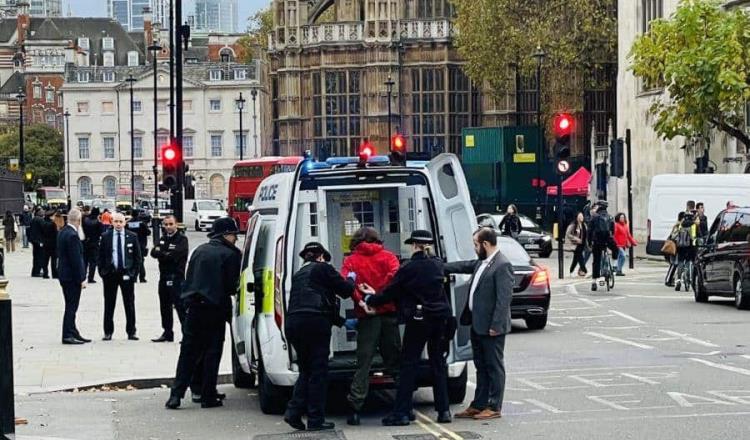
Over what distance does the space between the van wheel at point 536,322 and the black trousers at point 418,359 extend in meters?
10.1

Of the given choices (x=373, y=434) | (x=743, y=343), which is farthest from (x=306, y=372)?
(x=743, y=343)

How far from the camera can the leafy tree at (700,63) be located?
41.0 meters

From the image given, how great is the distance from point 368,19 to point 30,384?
72.5 m

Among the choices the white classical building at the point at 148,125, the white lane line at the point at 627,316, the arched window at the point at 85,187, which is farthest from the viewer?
the arched window at the point at 85,187

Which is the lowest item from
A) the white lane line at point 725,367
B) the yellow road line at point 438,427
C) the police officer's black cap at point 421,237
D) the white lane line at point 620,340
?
the white lane line at point 620,340

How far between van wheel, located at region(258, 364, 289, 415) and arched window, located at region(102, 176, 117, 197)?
398ft

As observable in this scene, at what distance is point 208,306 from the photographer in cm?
1631

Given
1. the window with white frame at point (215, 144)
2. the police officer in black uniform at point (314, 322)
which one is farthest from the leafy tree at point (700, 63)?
the window with white frame at point (215, 144)

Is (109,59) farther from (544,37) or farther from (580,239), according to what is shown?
(580,239)

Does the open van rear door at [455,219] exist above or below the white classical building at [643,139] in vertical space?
below

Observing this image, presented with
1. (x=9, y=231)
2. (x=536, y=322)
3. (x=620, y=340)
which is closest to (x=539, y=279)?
(x=536, y=322)

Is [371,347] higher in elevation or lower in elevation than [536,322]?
higher

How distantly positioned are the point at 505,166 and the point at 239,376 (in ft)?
153

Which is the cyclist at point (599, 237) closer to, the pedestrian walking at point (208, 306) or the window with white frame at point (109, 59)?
the pedestrian walking at point (208, 306)
